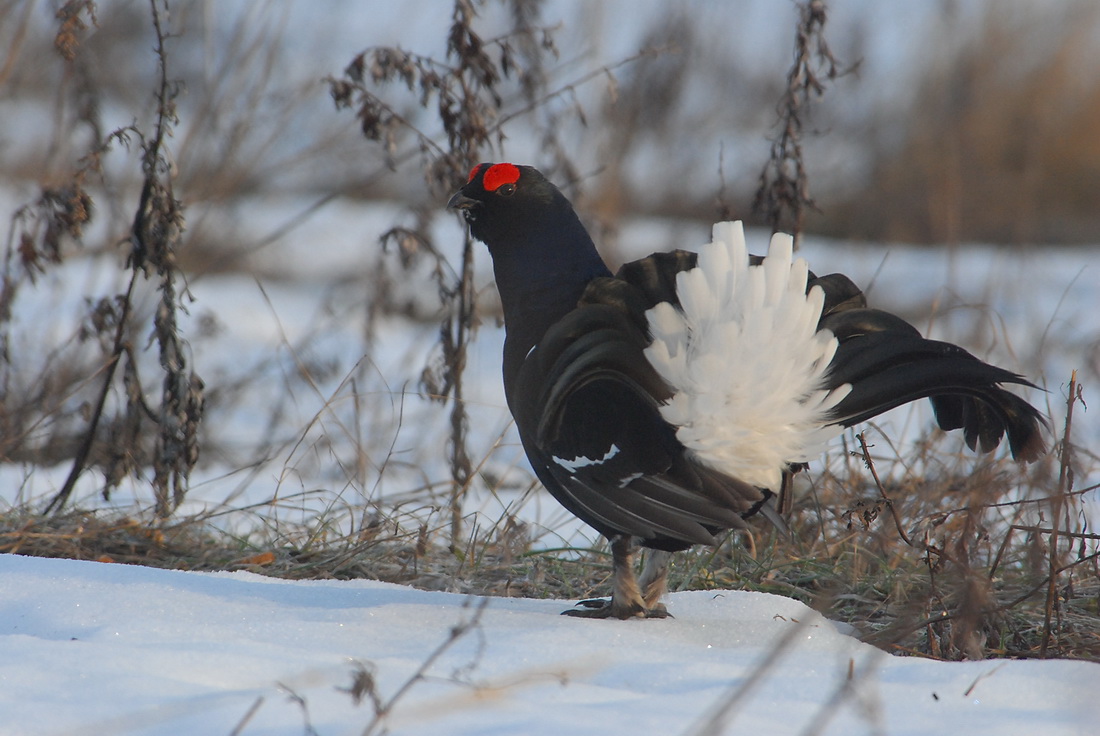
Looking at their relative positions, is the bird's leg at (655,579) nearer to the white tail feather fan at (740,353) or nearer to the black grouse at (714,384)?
the black grouse at (714,384)

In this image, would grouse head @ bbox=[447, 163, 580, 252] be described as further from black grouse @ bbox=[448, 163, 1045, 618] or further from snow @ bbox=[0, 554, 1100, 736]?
snow @ bbox=[0, 554, 1100, 736]

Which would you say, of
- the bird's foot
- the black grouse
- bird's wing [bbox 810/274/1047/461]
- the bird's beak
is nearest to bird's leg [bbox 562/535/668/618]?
the bird's foot

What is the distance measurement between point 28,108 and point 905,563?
28.1ft

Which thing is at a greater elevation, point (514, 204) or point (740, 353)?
point (514, 204)

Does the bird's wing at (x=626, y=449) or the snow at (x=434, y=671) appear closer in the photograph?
the snow at (x=434, y=671)

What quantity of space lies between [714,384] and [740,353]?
0.24ft

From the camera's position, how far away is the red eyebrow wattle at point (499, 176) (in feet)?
8.18

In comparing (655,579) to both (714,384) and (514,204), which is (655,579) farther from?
(514,204)

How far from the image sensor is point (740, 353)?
80.7 inches

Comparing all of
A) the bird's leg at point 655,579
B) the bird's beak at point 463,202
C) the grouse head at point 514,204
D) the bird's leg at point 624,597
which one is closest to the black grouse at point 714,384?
the bird's leg at point 624,597

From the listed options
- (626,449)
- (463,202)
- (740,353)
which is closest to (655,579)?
(626,449)

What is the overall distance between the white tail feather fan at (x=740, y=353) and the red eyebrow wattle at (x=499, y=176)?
0.57 metres

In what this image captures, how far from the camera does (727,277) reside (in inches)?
81.7

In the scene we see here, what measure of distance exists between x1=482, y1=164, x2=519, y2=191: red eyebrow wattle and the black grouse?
Result: 1.45 ft
